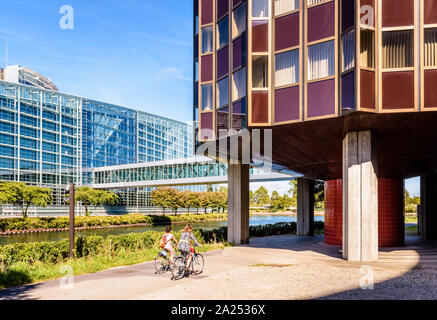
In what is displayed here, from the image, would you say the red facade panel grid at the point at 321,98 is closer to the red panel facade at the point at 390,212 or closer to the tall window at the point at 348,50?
the tall window at the point at 348,50

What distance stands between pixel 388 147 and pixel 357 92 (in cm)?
601

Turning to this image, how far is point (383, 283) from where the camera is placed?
12.3 metres

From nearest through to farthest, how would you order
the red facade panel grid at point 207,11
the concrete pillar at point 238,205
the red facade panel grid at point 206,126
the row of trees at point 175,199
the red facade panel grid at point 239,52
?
1. the red facade panel grid at point 239,52
2. the red facade panel grid at point 206,126
3. the red facade panel grid at point 207,11
4. the concrete pillar at point 238,205
5. the row of trees at point 175,199

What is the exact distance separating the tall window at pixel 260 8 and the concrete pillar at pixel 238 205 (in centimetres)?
1007

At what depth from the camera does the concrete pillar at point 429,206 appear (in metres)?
27.7

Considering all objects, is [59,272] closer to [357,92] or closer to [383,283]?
[383,283]

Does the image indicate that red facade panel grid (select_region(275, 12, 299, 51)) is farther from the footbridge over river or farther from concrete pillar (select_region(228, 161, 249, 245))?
the footbridge over river

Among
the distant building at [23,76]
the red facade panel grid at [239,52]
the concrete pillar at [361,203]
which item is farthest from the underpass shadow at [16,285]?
the distant building at [23,76]

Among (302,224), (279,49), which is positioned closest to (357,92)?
(279,49)

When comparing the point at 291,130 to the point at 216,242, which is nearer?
the point at 291,130

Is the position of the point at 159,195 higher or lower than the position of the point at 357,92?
lower

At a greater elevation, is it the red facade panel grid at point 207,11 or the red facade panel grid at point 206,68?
the red facade panel grid at point 207,11
